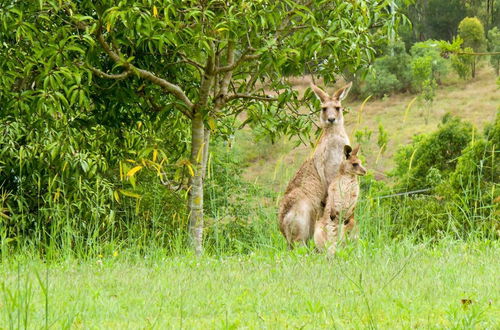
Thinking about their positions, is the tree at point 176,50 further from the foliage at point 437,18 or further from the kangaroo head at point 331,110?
the foliage at point 437,18

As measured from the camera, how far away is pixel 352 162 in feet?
23.5

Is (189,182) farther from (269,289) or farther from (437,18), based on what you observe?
(437,18)

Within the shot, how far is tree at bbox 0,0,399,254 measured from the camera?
7918mm

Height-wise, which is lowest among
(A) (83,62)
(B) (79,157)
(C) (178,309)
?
(C) (178,309)

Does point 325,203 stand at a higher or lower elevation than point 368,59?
lower

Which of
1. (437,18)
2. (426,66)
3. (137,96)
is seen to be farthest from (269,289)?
(437,18)

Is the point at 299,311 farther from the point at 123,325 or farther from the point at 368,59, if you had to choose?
the point at 368,59

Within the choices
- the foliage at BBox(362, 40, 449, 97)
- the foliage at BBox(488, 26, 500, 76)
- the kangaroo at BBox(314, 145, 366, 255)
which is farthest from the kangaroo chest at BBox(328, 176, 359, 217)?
the foliage at BBox(362, 40, 449, 97)

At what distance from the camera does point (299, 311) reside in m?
4.57

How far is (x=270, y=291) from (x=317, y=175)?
107 inches

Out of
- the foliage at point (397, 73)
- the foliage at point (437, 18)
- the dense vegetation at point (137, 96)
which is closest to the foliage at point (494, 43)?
the foliage at point (397, 73)

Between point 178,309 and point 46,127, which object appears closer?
point 178,309

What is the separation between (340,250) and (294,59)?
2.78 meters

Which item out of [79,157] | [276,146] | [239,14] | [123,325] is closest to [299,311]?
[123,325]
